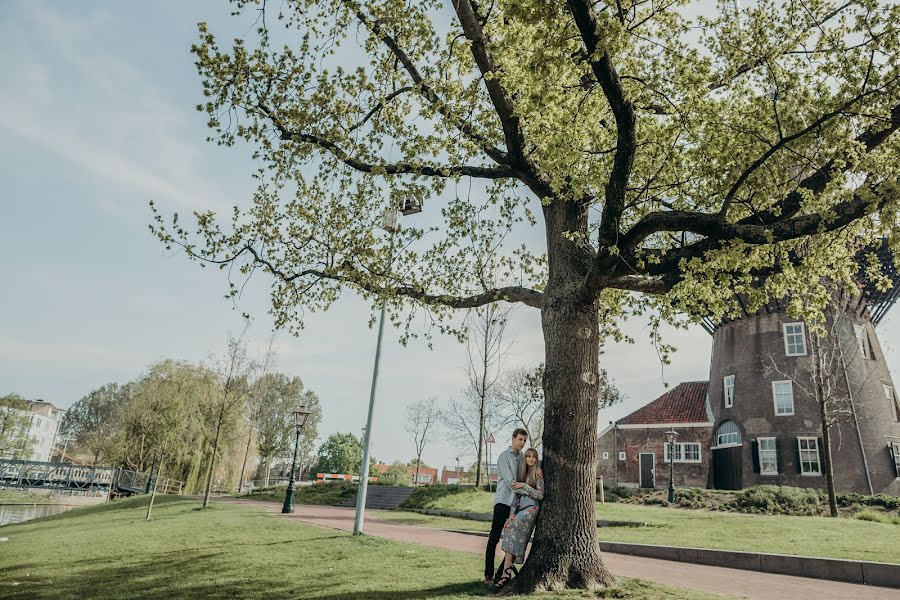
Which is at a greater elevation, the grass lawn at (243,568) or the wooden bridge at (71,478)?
the grass lawn at (243,568)

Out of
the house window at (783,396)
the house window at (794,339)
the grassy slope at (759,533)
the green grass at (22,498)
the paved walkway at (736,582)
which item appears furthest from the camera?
the green grass at (22,498)

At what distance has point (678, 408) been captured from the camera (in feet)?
123

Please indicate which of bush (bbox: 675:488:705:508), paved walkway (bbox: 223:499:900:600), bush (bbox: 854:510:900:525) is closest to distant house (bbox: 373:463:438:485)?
bush (bbox: 675:488:705:508)

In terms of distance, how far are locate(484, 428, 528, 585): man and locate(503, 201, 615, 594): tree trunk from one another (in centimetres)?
39

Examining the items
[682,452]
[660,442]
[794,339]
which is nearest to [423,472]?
[660,442]

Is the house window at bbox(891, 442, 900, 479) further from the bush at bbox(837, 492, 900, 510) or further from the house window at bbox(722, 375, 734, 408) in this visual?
the house window at bbox(722, 375, 734, 408)

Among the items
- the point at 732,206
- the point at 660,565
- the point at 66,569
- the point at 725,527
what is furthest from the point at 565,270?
the point at 725,527

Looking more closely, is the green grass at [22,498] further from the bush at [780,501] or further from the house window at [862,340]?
the house window at [862,340]

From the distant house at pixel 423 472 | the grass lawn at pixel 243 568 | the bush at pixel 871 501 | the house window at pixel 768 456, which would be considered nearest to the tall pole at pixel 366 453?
the grass lawn at pixel 243 568

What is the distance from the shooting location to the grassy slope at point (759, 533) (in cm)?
1162

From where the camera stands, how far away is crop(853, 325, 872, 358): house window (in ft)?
97.8

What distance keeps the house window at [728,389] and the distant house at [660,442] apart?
2383 millimetres

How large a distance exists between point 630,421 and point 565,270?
34150 millimetres

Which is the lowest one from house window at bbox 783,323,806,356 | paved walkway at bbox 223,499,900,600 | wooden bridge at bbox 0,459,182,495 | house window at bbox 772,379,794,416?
wooden bridge at bbox 0,459,182,495
